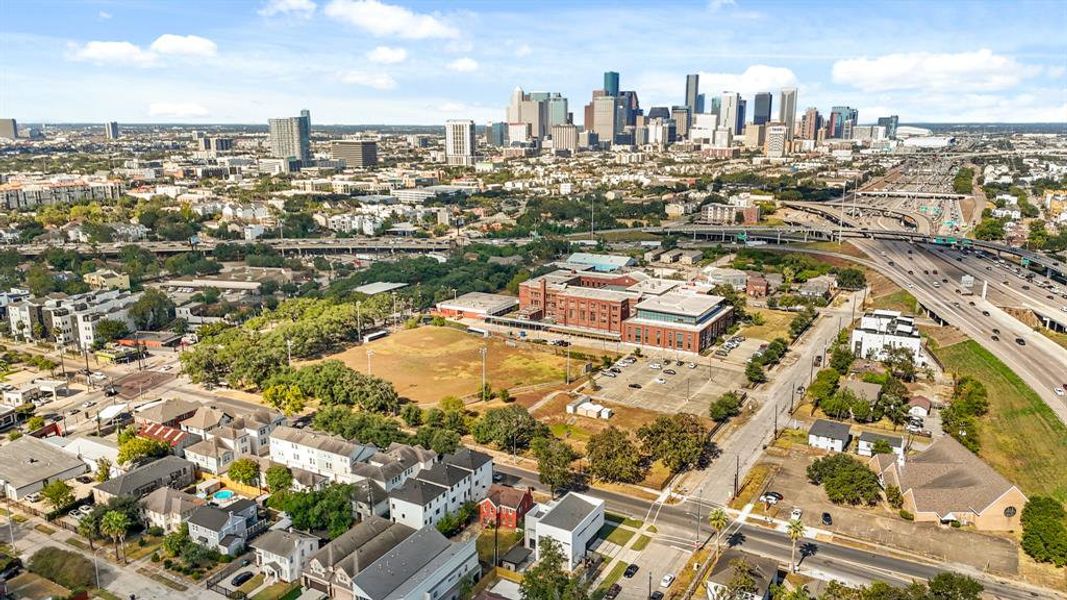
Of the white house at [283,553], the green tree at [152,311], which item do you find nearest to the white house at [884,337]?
the white house at [283,553]

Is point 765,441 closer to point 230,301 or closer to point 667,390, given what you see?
point 667,390

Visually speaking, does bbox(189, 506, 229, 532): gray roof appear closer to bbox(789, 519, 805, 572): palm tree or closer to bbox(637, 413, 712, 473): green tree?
bbox(637, 413, 712, 473): green tree

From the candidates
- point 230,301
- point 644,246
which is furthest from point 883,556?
point 644,246

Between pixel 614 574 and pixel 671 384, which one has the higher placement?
pixel 671 384

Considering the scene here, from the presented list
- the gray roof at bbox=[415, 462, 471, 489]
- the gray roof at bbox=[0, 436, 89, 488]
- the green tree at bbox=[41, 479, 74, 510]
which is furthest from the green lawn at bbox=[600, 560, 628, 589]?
the gray roof at bbox=[0, 436, 89, 488]

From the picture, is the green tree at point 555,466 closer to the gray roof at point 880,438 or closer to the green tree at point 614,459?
the green tree at point 614,459

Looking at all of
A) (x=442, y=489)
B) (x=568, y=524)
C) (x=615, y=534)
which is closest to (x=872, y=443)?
(x=615, y=534)

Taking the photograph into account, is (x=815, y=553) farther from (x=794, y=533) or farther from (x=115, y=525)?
(x=115, y=525)
